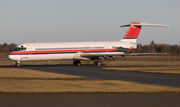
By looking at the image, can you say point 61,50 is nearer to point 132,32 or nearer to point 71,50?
point 71,50

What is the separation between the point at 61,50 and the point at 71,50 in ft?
5.58

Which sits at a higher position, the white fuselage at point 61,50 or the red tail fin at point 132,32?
the red tail fin at point 132,32

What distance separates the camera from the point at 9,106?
32.4 feet

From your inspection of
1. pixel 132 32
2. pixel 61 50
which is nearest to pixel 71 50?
pixel 61 50

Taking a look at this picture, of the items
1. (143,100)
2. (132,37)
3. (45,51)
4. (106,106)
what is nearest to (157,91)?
(143,100)

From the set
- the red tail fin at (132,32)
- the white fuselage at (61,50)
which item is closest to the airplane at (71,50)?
the white fuselage at (61,50)

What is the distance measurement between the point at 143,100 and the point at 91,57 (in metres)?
33.7

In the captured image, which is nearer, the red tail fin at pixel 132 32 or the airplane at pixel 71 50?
the airplane at pixel 71 50

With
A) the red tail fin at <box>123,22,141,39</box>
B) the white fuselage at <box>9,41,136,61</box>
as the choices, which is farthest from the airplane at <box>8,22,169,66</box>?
the red tail fin at <box>123,22,141,39</box>

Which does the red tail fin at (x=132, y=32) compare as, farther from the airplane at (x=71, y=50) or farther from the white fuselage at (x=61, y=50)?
the white fuselage at (x=61, y=50)

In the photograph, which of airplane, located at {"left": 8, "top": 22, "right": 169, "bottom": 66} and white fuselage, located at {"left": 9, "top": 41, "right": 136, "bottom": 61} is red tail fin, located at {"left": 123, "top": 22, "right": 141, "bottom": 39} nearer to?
airplane, located at {"left": 8, "top": 22, "right": 169, "bottom": 66}

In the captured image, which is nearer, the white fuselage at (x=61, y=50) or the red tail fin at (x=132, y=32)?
the white fuselage at (x=61, y=50)

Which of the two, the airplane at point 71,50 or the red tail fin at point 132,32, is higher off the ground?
the red tail fin at point 132,32

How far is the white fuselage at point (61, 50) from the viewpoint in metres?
42.3
